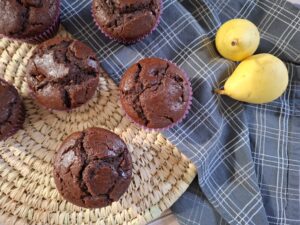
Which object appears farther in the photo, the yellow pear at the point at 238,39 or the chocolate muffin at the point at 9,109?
the yellow pear at the point at 238,39

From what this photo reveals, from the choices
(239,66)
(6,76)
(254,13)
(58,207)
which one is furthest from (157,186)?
(254,13)

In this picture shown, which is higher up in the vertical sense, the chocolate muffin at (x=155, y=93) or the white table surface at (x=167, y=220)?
the chocolate muffin at (x=155, y=93)

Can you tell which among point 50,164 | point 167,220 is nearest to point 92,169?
point 50,164

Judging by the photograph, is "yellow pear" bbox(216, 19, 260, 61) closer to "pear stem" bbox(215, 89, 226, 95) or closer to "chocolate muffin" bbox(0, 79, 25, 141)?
"pear stem" bbox(215, 89, 226, 95)

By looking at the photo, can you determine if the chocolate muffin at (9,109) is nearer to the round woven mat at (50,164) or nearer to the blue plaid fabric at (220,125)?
the round woven mat at (50,164)

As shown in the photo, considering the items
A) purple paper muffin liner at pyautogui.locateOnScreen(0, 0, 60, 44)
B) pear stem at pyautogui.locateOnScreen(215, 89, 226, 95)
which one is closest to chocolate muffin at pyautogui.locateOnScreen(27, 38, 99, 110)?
purple paper muffin liner at pyautogui.locateOnScreen(0, 0, 60, 44)

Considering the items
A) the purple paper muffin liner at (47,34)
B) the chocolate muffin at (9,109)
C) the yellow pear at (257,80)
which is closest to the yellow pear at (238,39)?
the yellow pear at (257,80)
